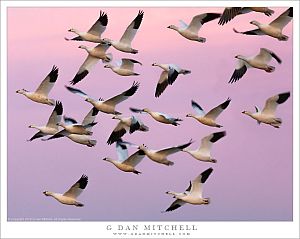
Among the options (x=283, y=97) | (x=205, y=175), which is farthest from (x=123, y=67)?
(x=283, y=97)

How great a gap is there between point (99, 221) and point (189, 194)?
1.03m

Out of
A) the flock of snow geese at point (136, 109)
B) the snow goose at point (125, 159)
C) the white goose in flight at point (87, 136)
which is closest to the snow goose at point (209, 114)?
the flock of snow geese at point (136, 109)

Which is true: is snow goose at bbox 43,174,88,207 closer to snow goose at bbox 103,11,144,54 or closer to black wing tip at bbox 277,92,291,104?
snow goose at bbox 103,11,144,54

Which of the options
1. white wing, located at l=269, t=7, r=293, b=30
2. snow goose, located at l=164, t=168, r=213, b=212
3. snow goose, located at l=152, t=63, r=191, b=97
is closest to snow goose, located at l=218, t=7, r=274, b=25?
white wing, located at l=269, t=7, r=293, b=30

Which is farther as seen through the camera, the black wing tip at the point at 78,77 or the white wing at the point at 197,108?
the black wing tip at the point at 78,77

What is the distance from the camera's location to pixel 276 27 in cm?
1149

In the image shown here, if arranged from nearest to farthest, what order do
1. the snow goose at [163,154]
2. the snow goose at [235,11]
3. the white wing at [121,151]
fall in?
the snow goose at [235,11] < the snow goose at [163,154] < the white wing at [121,151]

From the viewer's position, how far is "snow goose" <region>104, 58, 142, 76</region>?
38.4 ft

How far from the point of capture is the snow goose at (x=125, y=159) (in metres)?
11.7

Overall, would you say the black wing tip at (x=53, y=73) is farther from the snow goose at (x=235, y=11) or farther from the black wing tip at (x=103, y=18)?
the snow goose at (x=235, y=11)

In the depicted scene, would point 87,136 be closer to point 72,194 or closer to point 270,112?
point 72,194

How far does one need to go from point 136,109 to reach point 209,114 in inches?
32.0

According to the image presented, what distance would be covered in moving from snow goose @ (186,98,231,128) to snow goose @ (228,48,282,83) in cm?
37

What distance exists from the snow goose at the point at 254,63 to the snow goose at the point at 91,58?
1432mm
